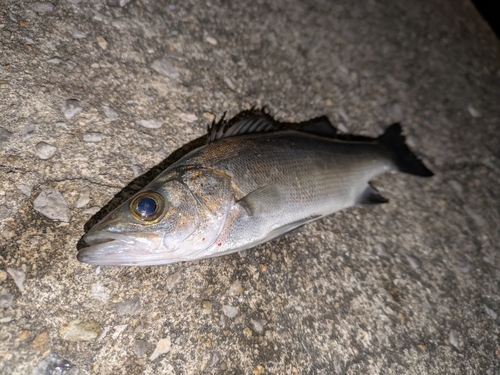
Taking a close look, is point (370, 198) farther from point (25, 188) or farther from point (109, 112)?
point (25, 188)

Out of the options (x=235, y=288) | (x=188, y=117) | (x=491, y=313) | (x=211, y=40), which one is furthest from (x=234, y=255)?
(x=491, y=313)

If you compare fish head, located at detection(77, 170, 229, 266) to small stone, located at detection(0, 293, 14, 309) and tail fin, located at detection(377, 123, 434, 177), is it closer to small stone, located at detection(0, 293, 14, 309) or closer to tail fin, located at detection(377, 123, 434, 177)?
small stone, located at detection(0, 293, 14, 309)

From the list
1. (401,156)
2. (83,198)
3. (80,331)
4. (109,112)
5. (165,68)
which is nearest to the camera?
(80,331)

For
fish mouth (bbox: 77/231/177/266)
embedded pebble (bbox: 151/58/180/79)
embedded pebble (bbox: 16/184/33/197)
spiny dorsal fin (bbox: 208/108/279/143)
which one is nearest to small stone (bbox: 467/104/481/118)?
spiny dorsal fin (bbox: 208/108/279/143)

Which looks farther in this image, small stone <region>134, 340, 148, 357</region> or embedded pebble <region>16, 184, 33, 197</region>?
embedded pebble <region>16, 184, 33, 197</region>

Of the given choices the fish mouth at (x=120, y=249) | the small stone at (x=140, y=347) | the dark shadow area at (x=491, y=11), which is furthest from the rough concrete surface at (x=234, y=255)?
the dark shadow area at (x=491, y=11)
